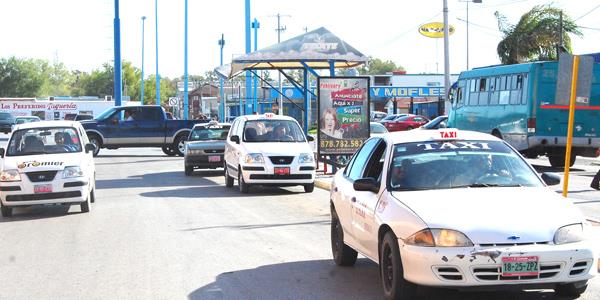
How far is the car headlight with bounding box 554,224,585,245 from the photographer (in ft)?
21.8

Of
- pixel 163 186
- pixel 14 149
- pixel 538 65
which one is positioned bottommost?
pixel 163 186

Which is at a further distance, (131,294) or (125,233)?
(125,233)

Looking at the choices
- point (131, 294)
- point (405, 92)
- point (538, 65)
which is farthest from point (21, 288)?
point (405, 92)

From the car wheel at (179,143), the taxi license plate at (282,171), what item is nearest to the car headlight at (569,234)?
the taxi license plate at (282,171)

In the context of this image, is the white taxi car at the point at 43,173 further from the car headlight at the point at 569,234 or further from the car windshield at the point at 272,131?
the car headlight at the point at 569,234

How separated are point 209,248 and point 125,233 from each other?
7.15ft

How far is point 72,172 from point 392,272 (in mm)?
9441

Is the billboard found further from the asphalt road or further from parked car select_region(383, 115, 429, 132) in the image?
parked car select_region(383, 115, 429, 132)

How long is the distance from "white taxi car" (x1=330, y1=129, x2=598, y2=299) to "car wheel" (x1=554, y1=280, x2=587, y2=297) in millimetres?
17

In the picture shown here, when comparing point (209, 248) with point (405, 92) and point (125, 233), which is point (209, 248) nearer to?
point (125, 233)

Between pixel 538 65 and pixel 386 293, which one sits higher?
pixel 538 65

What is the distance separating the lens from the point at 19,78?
13088 cm

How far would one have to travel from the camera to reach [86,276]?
926 cm

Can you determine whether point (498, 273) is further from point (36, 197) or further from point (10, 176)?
point (10, 176)
